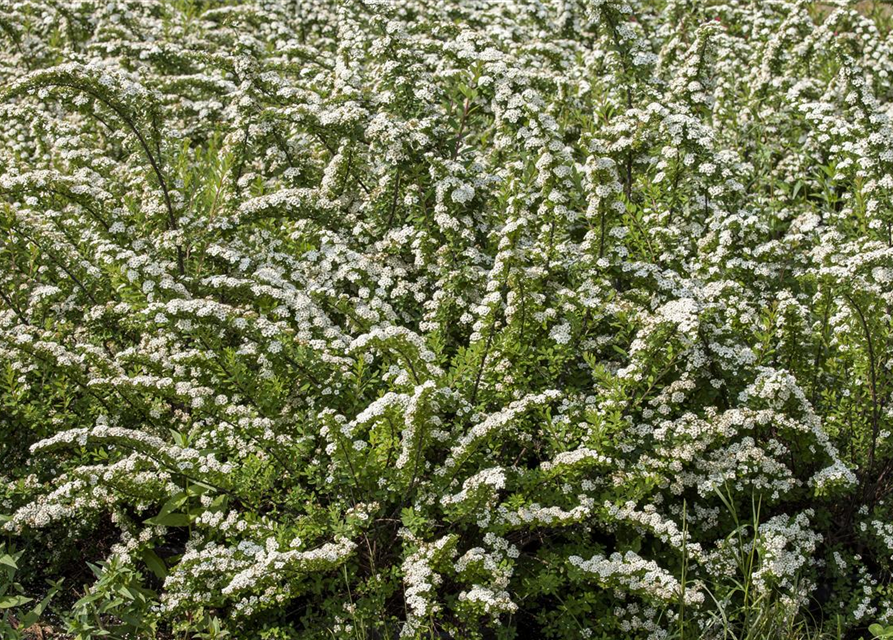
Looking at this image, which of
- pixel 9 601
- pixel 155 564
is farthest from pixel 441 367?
pixel 9 601

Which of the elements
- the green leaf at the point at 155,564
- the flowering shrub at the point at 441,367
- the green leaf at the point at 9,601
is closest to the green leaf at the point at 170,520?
the flowering shrub at the point at 441,367

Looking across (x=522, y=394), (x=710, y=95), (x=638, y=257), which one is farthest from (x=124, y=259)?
(x=710, y=95)

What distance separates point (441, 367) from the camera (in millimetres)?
4887

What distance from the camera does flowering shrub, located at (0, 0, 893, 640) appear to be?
3.77 metres

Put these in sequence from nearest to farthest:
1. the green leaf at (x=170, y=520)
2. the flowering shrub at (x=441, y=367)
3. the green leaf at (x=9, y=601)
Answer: the green leaf at (x=9, y=601) → the flowering shrub at (x=441, y=367) → the green leaf at (x=170, y=520)

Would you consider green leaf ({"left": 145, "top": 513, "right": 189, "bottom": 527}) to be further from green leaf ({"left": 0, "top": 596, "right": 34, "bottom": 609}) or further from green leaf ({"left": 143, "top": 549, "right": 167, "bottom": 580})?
green leaf ({"left": 0, "top": 596, "right": 34, "bottom": 609})

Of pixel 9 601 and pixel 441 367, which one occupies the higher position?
pixel 441 367

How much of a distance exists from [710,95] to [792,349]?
11.3ft

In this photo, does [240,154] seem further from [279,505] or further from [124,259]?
[279,505]

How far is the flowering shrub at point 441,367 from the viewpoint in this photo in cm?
377

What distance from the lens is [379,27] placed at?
575cm

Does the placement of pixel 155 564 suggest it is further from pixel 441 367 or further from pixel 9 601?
pixel 441 367

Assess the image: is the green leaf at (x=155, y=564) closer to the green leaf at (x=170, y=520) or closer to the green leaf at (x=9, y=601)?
the green leaf at (x=170, y=520)

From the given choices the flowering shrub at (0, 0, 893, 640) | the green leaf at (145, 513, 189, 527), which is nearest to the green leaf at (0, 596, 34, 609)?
the flowering shrub at (0, 0, 893, 640)
